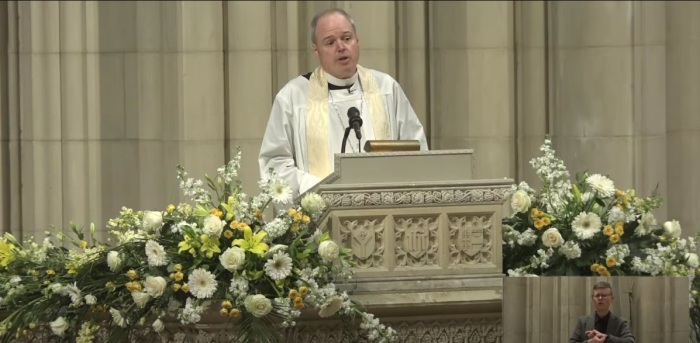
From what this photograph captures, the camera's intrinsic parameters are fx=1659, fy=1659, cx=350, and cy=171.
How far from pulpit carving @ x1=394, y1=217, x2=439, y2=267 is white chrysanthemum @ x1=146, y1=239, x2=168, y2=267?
109cm

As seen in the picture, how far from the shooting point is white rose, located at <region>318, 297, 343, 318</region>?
24.5ft

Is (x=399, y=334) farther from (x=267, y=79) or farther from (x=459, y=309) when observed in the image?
(x=267, y=79)

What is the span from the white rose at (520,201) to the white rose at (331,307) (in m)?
1.23

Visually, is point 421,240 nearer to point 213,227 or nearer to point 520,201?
point 520,201

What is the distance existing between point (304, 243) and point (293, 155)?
53.0 inches

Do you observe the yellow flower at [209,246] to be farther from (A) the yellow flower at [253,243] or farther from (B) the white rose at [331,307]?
(B) the white rose at [331,307]

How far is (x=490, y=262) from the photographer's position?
25.9 ft

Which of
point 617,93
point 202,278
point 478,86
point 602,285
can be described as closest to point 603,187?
point 602,285

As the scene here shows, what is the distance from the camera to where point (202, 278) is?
7.53 m

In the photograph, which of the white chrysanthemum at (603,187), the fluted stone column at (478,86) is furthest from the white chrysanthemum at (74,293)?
the fluted stone column at (478,86)

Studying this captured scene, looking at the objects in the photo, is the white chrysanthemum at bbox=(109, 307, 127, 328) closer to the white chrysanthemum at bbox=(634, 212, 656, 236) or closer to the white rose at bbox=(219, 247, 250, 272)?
the white rose at bbox=(219, 247, 250, 272)

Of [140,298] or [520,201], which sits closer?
[140,298]

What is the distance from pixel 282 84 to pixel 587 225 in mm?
4817

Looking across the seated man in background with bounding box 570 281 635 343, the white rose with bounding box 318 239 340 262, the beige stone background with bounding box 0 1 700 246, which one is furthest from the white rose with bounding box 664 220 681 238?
the beige stone background with bounding box 0 1 700 246
